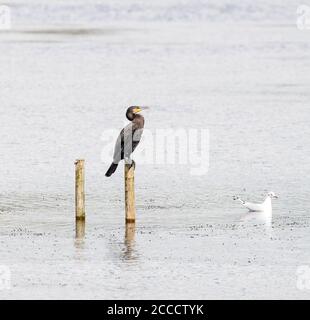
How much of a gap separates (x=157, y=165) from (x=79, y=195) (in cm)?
1076

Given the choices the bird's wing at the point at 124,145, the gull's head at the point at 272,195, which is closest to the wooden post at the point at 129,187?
the bird's wing at the point at 124,145

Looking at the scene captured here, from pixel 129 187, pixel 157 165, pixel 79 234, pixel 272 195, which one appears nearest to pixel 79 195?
pixel 79 234

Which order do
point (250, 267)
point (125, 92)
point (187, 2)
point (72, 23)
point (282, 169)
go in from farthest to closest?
point (187, 2) < point (72, 23) < point (125, 92) < point (282, 169) < point (250, 267)

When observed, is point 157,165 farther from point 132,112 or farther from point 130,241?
point 130,241

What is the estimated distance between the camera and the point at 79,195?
96.6 feet

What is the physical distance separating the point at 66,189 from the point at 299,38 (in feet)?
170

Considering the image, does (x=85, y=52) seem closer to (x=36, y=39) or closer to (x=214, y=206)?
(x=36, y=39)

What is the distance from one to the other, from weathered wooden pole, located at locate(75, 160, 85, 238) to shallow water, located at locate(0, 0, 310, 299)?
0.23m

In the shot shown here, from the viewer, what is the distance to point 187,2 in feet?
373

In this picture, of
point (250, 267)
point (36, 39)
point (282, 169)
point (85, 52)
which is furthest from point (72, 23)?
point (250, 267)

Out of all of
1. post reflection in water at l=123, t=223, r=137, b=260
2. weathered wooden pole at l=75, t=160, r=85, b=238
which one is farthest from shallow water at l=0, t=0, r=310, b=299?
weathered wooden pole at l=75, t=160, r=85, b=238

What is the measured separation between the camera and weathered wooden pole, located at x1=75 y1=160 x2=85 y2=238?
96.3 feet

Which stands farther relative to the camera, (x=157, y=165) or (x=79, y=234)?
(x=157, y=165)

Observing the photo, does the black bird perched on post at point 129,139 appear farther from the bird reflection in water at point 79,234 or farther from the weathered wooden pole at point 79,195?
the bird reflection in water at point 79,234
